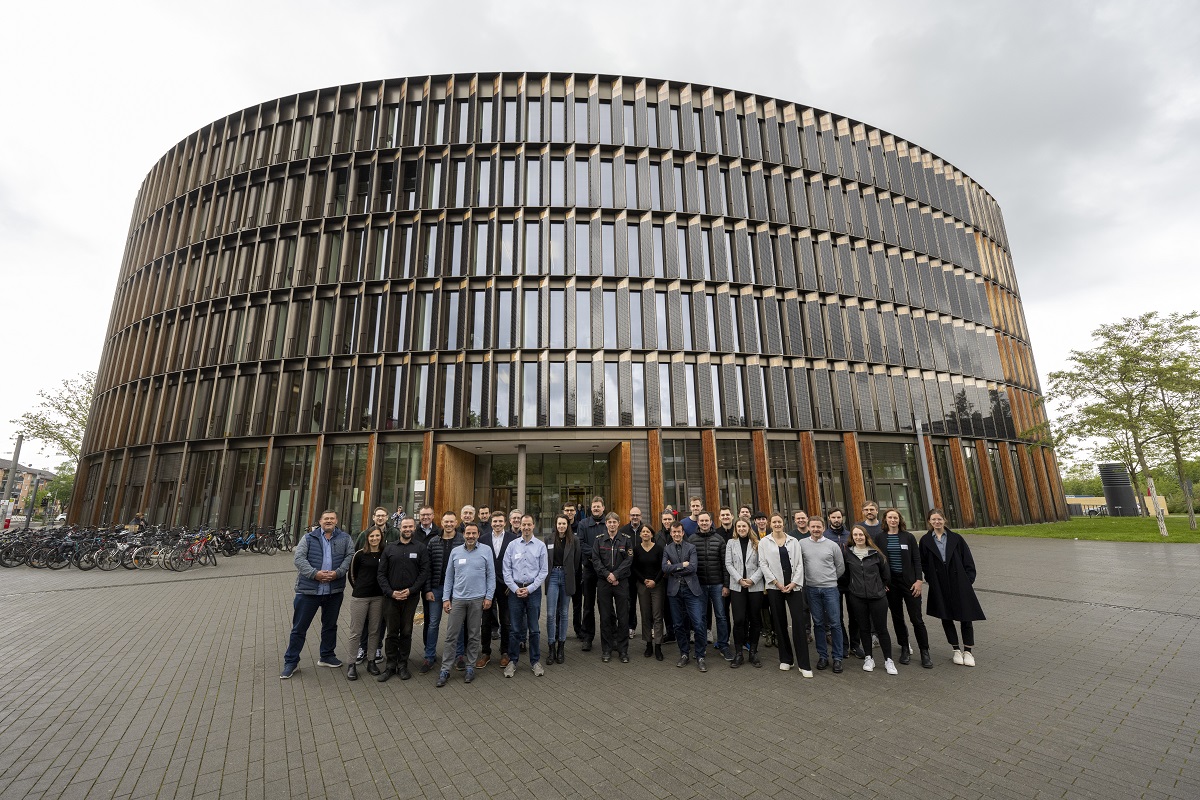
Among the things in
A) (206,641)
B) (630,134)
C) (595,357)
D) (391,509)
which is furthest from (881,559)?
(630,134)

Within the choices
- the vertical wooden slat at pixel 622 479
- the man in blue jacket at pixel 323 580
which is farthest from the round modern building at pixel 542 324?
the man in blue jacket at pixel 323 580

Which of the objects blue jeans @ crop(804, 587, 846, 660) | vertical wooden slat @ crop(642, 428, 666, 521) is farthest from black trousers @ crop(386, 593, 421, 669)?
vertical wooden slat @ crop(642, 428, 666, 521)

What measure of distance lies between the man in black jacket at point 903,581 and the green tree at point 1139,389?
2502 cm

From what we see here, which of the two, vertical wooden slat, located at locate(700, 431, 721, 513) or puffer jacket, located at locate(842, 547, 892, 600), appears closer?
puffer jacket, located at locate(842, 547, 892, 600)

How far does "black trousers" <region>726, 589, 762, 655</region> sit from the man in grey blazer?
433 mm

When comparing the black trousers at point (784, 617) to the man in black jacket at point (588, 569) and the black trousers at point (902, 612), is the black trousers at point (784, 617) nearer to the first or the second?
the black trousers at point (902, 612)

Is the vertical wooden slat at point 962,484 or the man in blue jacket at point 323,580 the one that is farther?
the vertical wooden slat at point 962,484

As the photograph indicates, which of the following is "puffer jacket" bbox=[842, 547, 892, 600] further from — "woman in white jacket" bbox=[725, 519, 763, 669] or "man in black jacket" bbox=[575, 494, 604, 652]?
"man in black jacket" bbox=[575, 494, 604, 652]

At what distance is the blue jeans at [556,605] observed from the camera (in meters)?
6.89

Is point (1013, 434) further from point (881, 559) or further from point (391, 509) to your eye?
point (391, 509)

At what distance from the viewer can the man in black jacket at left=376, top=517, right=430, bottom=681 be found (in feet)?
20.6

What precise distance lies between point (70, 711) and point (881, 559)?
922 centimetres

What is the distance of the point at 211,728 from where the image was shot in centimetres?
470

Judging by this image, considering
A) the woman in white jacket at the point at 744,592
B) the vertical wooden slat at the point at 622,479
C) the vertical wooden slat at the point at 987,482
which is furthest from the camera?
the vertical wooden slat at the point at 987,482
